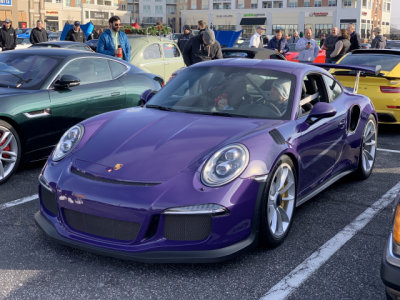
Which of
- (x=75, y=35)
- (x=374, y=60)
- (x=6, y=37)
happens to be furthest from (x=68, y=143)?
(x=6, y=37)

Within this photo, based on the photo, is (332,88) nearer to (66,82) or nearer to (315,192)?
(315,192)

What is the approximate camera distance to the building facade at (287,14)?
9569cm

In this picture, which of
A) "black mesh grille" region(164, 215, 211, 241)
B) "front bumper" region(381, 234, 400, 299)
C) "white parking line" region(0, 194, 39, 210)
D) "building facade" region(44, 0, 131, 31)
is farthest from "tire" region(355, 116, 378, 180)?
"building facade" region(44, 0, 131, 31)

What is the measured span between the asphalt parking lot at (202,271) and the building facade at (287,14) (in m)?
94.5

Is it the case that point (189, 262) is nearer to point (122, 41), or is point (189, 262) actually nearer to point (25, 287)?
point (25, 287)

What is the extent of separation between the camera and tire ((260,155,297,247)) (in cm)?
374

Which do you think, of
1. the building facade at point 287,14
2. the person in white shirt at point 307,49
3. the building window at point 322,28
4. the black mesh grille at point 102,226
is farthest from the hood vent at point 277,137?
the building window at point 322,28

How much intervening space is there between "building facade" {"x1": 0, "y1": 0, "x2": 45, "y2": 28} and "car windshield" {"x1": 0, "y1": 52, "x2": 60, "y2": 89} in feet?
205

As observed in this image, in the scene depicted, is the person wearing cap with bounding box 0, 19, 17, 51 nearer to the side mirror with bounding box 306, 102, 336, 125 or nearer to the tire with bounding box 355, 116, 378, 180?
the tire with bounding box 355, 116, 378, 180

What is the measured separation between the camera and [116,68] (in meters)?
7.13

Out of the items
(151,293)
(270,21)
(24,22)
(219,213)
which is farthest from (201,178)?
(270,21)

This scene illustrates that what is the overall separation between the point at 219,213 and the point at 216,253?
26 cm

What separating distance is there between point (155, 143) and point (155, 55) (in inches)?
337

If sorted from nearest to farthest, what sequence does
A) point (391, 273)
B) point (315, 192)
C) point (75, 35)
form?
point (391, 273)
point (315, 192)
point (75, 35)
